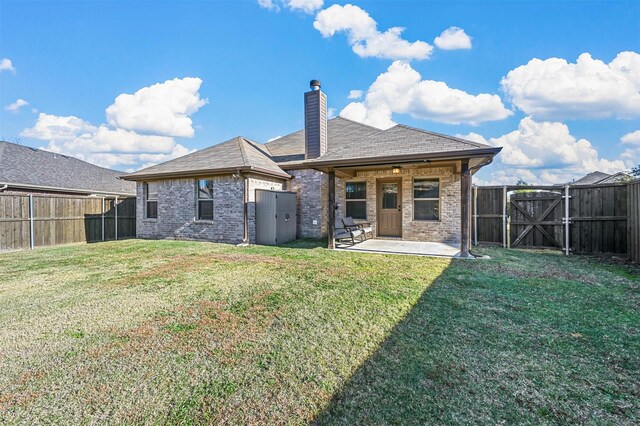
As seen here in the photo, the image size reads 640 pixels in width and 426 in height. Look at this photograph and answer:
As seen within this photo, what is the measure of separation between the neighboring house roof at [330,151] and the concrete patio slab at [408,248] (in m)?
2.72

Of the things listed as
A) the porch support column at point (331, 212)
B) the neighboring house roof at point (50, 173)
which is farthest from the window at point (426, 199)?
Answer: the neighboring house roof at point (50, 173)

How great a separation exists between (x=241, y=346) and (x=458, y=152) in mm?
6705

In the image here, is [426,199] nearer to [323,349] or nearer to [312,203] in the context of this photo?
[312,203]

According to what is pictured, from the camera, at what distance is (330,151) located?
11281mm

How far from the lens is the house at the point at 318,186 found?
9039mm

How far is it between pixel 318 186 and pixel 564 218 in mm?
8324

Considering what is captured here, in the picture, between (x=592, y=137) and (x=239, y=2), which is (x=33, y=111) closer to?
(x=239, y=2)

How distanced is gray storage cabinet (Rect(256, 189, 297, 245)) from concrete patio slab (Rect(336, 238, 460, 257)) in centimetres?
239

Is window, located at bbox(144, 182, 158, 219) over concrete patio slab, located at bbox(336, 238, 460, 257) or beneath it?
over

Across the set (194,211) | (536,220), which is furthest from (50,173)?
(536,220)

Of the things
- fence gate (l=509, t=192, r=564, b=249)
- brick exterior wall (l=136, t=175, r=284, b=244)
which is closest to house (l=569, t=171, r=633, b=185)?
fence gate (l=509, t=192, r=564, b=249)

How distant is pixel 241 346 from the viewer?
2.97 m

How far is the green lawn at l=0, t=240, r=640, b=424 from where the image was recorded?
2.06 metres

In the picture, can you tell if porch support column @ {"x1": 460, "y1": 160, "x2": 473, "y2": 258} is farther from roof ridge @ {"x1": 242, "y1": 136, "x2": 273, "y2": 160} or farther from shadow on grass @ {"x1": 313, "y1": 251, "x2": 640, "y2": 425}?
roof ridge @ {"x1": 242, "y1": 136, "x2": 273, "y2": 160}
